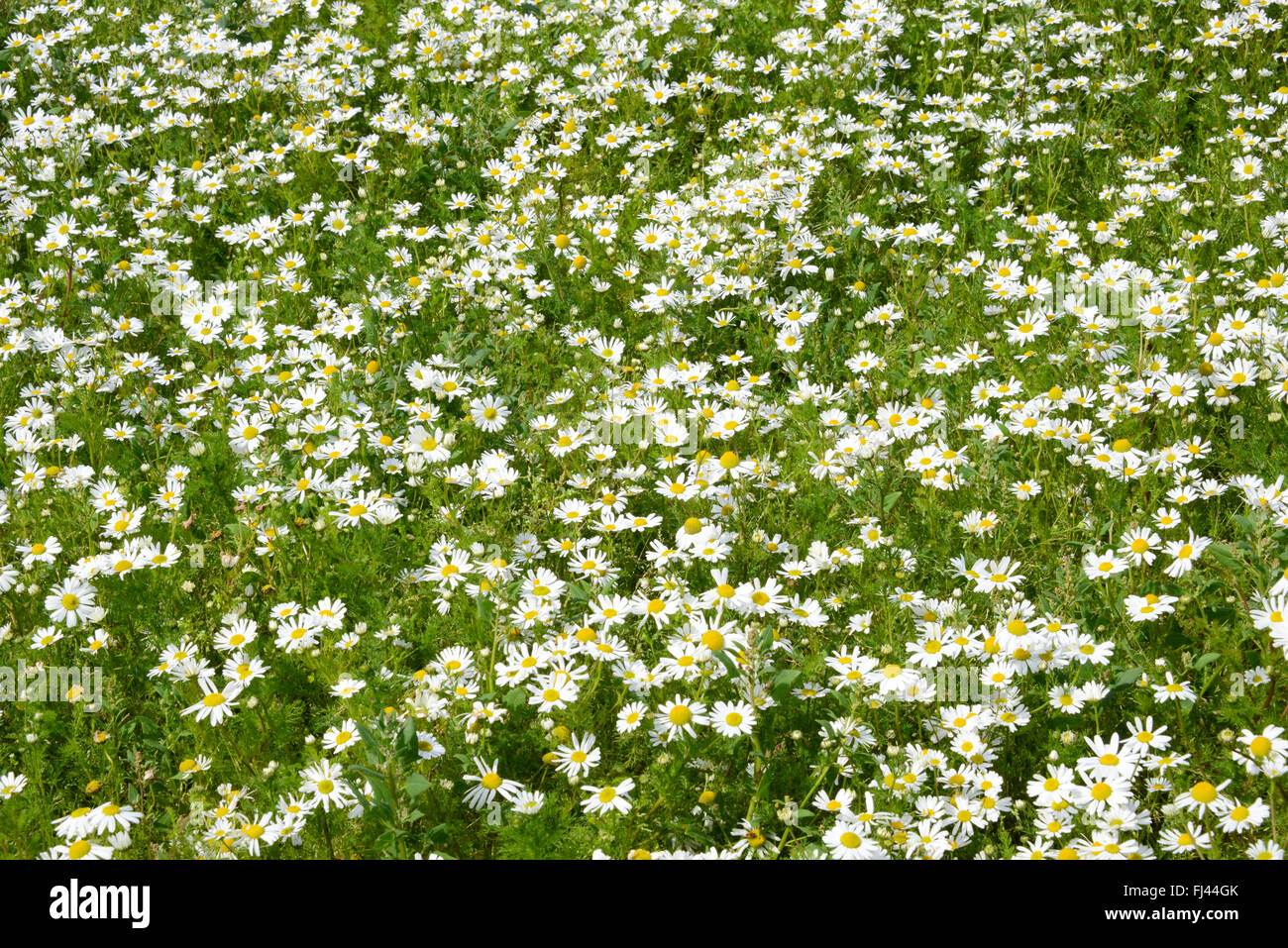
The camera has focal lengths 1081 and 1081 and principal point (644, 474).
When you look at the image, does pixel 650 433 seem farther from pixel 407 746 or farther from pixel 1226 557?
pixel 1226 557

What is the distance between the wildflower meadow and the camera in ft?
9.82

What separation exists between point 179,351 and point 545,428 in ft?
6.03

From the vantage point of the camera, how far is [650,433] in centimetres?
425

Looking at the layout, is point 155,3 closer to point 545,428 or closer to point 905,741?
point 545,428

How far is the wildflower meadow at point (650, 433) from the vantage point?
9.82 feet

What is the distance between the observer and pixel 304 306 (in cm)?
518

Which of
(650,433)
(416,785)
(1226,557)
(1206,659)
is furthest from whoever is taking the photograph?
(650,433)

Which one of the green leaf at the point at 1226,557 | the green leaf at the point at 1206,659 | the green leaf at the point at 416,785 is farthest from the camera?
the green leaf at the point at 1226,557

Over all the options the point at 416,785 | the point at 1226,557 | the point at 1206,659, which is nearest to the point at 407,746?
the point at 416,785

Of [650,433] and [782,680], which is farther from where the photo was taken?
[650,433]

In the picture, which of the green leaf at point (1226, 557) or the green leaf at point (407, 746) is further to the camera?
the green leaf at point (1226, 557)

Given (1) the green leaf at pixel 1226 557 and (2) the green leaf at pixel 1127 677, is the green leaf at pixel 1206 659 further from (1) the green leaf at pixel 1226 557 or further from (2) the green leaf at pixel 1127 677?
(1) the green leaf at pixel 1226 557

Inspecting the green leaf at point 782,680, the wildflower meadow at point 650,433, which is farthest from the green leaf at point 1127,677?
the green leaf at point 782,680
